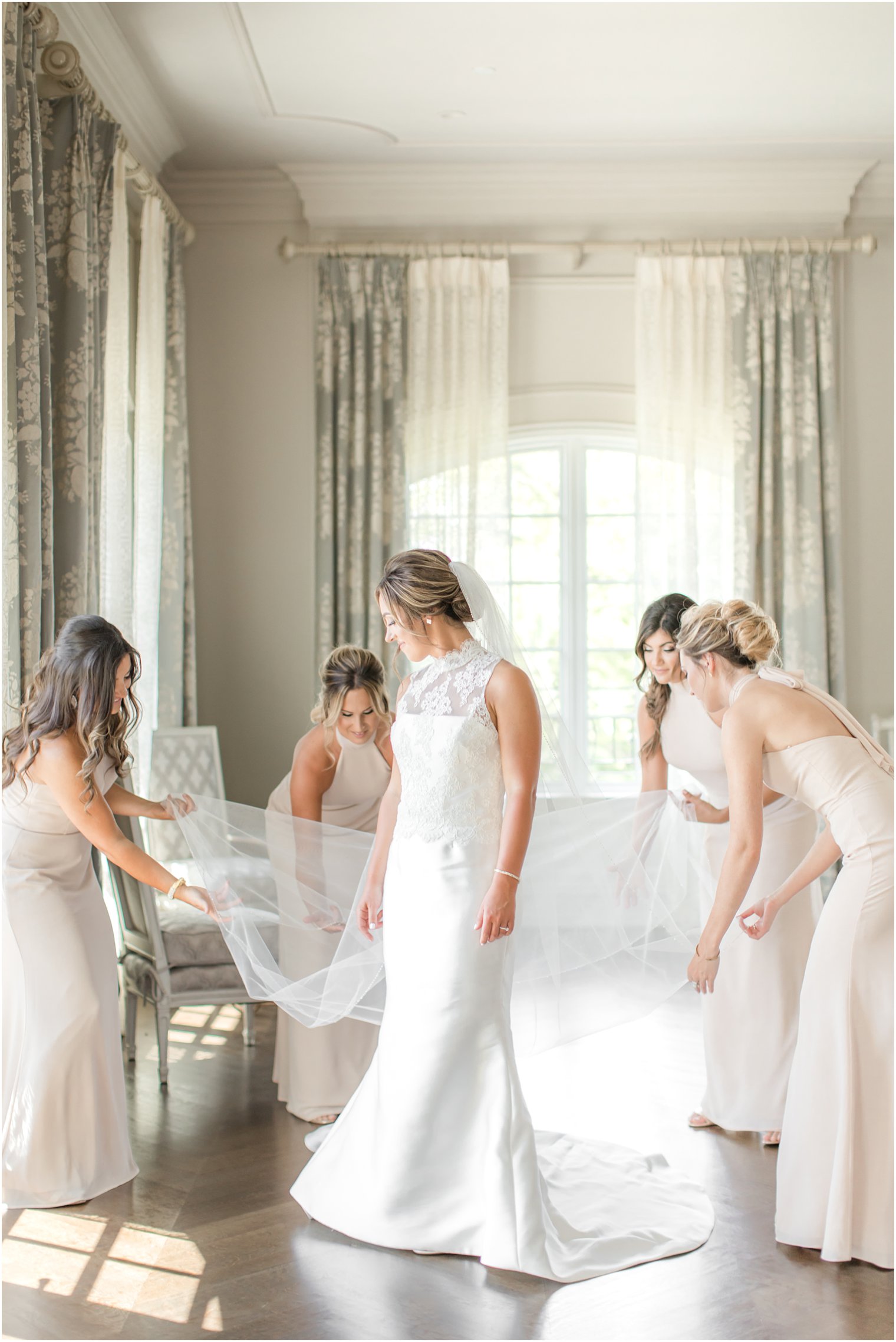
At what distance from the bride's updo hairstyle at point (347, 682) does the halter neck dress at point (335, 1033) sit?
0.09 meters

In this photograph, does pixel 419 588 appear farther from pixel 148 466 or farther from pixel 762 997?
pixel 148 466

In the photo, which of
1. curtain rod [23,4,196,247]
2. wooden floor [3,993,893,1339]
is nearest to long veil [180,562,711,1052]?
wooden floor [3,993,893,1339]

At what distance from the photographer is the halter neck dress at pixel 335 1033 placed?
3605mm

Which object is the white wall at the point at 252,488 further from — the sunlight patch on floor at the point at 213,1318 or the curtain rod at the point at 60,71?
the sunlight patch on floor at the point at 213,1318

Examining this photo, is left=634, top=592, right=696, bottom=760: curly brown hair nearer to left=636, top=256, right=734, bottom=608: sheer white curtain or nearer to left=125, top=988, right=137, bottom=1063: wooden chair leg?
left=125, top=988, right=137, bottom=1063: wooden chair leg

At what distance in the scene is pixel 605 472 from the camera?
21.3 ft

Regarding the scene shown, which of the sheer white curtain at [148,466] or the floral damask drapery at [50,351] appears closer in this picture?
the floral damask drapery at [50,351]

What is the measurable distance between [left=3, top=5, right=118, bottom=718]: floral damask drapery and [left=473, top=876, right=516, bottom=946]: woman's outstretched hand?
1691mm

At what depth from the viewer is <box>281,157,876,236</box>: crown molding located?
6086 millimetres

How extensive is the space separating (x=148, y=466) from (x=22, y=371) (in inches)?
Result: 70.5

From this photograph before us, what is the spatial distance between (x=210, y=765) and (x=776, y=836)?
10.1 ft

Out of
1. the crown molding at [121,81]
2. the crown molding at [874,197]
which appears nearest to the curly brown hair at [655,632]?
the crown molding at [121,81]

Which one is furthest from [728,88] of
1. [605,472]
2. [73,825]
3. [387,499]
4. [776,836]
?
[73,825]

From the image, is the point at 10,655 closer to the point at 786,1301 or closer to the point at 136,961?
the point at 136,961
